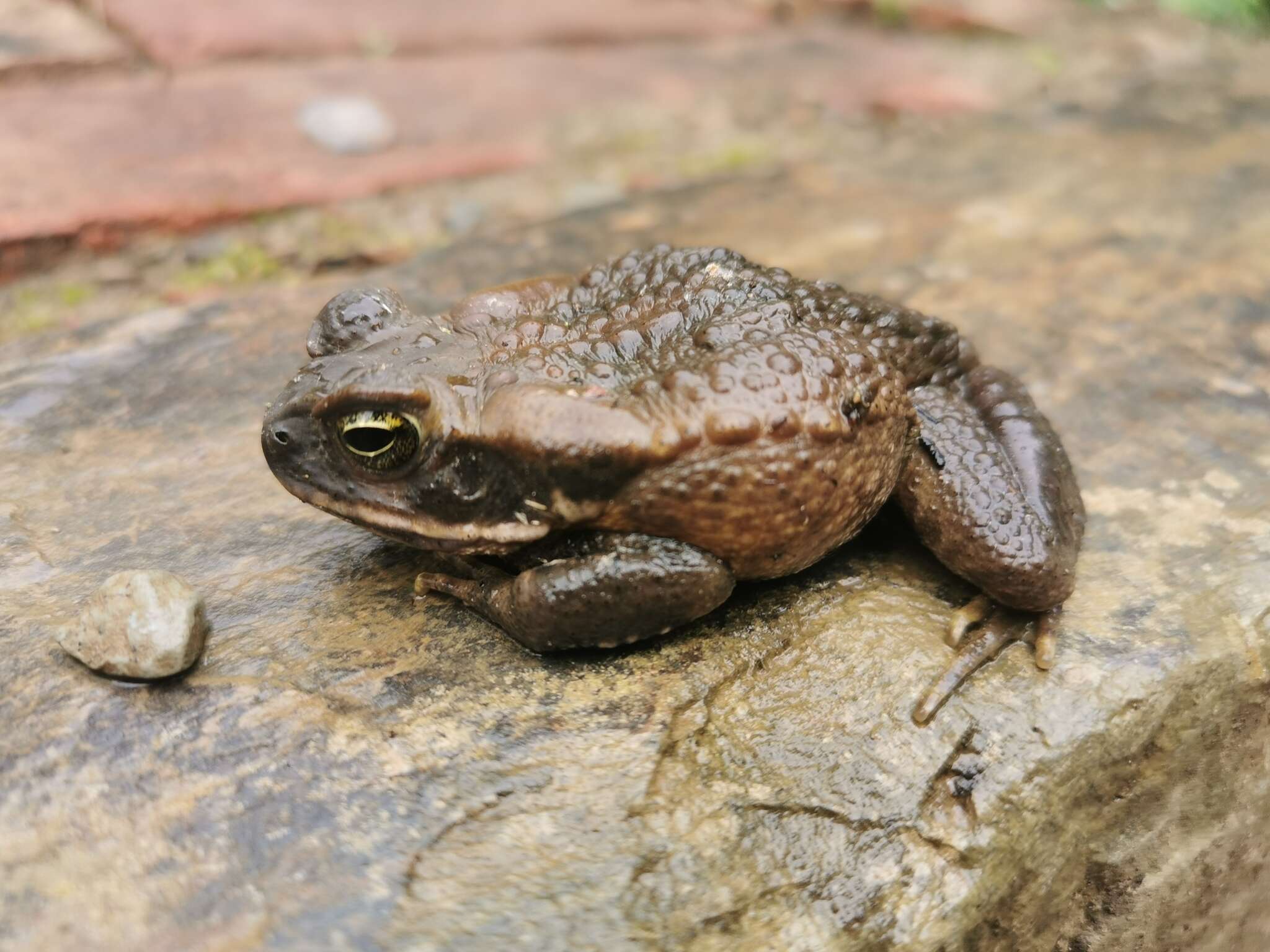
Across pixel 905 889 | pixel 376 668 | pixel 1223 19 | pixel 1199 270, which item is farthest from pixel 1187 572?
pixel 1223 19

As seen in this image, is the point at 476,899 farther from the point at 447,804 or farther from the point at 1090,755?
the point at 1090,755

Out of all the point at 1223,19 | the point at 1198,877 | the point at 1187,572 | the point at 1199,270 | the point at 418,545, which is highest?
the point at 1223,19

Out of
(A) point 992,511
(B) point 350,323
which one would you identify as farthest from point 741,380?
(B) point 350,323

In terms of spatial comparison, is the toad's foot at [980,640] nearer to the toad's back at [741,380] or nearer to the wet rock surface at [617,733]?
the wet rock surface at [617,733]

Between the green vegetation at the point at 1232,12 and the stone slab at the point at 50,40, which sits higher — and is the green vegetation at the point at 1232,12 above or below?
above

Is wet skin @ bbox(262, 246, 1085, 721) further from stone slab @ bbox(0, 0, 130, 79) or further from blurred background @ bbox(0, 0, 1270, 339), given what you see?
stone slab @ bbox(0, 0, 130, 79)

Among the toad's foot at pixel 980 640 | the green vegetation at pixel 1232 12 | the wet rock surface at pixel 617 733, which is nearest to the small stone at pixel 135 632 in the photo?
the wet rock surface at pixel 617 733

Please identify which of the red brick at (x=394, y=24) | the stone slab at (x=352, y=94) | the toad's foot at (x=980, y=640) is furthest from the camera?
the red brick at (x=394, y=24)
